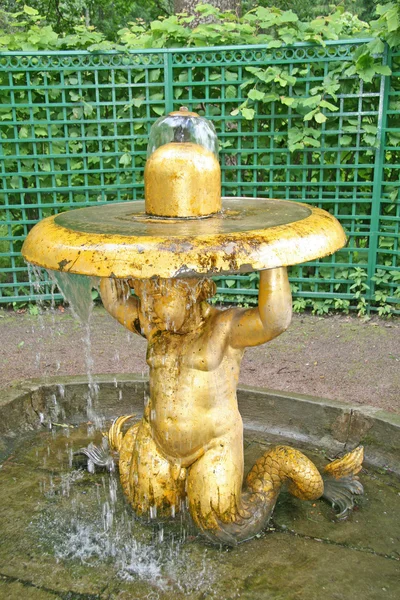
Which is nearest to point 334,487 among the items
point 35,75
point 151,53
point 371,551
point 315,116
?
point 371,551

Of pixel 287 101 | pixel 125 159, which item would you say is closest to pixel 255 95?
pixel 287 101

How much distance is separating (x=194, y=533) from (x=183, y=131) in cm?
171

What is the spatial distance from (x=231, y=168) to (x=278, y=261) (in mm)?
4507

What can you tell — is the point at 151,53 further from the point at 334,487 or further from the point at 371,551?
the point at 371,551

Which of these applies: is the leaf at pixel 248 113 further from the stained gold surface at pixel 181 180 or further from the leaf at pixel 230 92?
the stained gold surface at pixel 181 180

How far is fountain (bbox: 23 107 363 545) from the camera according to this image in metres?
1.90

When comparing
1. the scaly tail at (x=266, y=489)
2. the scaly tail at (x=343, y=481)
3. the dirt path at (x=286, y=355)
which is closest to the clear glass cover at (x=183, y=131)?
the scaly tail at (x=266, y=489)

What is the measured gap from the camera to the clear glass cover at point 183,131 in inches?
92.2

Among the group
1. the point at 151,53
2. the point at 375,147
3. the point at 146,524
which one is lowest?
the point at 146,524

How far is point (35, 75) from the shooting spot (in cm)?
612

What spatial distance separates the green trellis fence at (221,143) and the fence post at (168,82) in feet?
0.03

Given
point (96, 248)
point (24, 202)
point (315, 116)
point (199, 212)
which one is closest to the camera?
point (96, 248)

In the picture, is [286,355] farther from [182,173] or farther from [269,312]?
[182,173]

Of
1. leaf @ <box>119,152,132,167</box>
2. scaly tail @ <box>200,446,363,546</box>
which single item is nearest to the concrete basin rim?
scaly tail @ <box>200,446,363,546</box>
